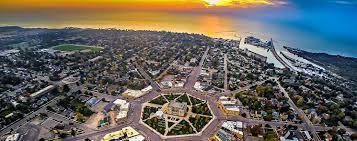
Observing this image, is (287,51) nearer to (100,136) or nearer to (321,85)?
(321,85)

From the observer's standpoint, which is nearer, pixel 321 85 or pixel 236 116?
pixel 236 116

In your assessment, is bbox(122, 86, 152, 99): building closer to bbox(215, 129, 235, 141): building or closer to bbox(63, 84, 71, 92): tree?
bbox(63, 84, 71, 92): tree

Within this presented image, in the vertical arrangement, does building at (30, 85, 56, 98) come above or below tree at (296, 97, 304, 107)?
above

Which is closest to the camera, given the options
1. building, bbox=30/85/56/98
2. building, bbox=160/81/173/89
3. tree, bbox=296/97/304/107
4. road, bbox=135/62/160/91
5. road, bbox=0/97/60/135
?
road, bbox=0/97/60/135

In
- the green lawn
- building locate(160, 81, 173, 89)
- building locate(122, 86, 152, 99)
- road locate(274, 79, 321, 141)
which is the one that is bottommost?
road locate(274, 79, 321, 141)

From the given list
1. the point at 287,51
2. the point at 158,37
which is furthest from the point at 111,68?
the point at 287,51

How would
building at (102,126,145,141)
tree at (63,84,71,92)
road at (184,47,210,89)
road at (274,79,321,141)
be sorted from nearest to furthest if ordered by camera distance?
building at (102,126,145,141)
road at (274,79,321,141)
tree at (63,84,71,92)
road at (184,47,210,89)

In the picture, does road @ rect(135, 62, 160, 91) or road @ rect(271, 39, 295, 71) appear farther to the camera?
road @ rect(271, 39, 295, 71)

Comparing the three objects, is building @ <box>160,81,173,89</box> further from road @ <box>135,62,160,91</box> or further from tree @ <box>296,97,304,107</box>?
tree @ <box>296,97,304,107</box>

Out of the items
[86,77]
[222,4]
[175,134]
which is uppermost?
[222,4]

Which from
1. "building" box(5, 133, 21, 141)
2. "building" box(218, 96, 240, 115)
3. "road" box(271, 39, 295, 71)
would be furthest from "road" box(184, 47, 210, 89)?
"building" box(5, 133, 21, 141)
